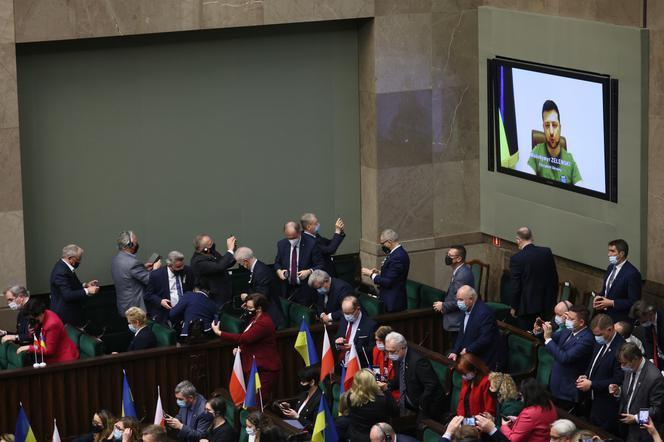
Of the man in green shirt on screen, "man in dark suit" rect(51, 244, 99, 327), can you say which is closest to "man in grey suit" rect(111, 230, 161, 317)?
"man in dark suit" rect(51, 244, 99, 327)

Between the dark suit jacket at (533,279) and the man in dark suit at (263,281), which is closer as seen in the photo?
the man in dark suit at (263,281)

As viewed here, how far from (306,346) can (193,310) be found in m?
1.30

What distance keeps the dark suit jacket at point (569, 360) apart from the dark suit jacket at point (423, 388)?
3.59ft

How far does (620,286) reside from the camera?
1507cm

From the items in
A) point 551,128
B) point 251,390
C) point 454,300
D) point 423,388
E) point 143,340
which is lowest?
point 251,390

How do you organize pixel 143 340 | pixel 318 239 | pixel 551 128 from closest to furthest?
pixel 143 340 → pixel 318 239 → pixel 551 128

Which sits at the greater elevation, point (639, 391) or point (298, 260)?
point (298, 260)

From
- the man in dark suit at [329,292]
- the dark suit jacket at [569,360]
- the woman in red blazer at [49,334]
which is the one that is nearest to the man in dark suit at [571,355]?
the dark suit jacket at [569,360]

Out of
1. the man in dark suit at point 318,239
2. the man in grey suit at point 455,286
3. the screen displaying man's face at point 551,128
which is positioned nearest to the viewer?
the man in grey suit at point 455,286

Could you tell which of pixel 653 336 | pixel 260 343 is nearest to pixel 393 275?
pixel 260 343

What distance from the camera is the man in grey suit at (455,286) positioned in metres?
15.5

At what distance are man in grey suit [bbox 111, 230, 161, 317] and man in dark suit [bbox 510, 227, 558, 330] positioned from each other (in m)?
4.08

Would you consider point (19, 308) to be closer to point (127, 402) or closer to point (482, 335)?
point (127, 402)

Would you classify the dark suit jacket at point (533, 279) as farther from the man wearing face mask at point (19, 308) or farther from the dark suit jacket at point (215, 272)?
the man wearing face mask at point (19, 308)
